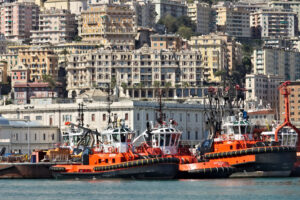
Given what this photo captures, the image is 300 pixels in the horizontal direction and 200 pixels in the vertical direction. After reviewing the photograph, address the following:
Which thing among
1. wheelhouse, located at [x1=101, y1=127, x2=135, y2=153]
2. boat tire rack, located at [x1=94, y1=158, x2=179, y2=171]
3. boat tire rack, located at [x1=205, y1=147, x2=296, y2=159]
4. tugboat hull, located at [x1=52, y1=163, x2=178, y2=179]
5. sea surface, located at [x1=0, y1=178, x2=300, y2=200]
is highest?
wheelhouse, located at [x1=101, y1=127, x2=135, y2=153]

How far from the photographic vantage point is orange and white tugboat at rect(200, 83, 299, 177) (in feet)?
359

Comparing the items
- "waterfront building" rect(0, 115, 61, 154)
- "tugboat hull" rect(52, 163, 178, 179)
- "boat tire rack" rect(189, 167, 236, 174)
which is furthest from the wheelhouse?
"waterfront building" rect(0, 115, 61, 154)

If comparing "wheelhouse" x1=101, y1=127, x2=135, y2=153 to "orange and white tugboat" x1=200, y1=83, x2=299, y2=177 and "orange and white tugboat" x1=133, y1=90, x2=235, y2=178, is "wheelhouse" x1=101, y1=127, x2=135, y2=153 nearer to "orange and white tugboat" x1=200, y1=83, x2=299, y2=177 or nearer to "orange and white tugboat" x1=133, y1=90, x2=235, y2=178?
"orange and white tugboat" x1=133, y1=90, x2=235, y2=178

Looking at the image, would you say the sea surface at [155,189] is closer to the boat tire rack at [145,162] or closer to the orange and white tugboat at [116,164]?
the orange and white tugboat at [116,164]

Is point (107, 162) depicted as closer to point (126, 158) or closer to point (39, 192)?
point (126, 158)

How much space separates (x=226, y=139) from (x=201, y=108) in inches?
2498

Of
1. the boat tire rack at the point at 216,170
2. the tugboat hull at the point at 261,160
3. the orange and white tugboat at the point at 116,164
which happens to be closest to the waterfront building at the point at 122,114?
the orange and white tugboat at the point at 116,164

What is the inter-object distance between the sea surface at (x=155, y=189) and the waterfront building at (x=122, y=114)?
54297mm

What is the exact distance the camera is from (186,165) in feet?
359

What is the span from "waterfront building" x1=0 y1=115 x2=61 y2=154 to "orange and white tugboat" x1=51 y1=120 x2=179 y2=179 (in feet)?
139

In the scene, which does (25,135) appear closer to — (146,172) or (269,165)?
(146,172)

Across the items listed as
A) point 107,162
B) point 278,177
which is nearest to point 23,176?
point 107,162

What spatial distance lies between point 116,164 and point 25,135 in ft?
181

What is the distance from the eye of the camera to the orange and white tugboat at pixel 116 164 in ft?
348
